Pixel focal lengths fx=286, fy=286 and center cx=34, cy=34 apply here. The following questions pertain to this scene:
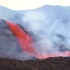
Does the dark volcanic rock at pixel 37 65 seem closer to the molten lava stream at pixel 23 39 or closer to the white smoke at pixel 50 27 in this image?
the molten lava stream at pixel 23 39

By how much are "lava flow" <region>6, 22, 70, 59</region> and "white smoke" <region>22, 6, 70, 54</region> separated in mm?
229

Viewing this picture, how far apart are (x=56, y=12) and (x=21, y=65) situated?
5.55m

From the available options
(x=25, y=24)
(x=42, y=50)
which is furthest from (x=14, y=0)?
(x=42, y=50)

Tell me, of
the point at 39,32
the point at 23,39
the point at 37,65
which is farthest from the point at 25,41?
the point at 37,65

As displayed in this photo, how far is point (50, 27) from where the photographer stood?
468 inches

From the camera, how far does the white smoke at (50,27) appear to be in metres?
10.3

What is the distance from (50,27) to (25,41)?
6.74ft

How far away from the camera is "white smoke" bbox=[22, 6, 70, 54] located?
1031cm

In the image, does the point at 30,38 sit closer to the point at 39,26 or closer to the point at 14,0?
the point at 39,26

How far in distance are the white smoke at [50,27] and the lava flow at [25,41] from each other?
0.75ft

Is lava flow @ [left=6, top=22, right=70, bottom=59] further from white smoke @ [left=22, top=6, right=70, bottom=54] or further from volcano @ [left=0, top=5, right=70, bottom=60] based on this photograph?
white smoke @ [left=22, top=6, right=70, bottom=54]

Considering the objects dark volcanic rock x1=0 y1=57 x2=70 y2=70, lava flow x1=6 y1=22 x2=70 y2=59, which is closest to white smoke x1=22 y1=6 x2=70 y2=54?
lava flow x1=6 y1=22 x2=70 y2=59

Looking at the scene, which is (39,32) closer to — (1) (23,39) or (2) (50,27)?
(2) (50,27)

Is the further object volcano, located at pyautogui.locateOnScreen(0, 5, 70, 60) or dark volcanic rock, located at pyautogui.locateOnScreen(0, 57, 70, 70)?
volcano, located at pyautogui.locateOnScreen(0, 5, 70, 60)
